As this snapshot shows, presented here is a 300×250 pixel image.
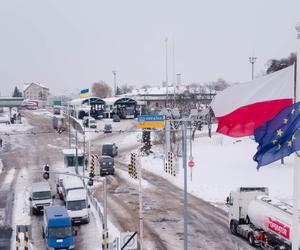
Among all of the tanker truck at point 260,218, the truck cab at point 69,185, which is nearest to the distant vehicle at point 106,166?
the truck cab at point 69,185

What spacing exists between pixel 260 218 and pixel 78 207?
594 inches

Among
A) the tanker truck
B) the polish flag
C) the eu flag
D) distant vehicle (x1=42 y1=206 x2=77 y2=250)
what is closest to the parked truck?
distant vehicle (x1=42 y1=206 x2=77 y2=250)

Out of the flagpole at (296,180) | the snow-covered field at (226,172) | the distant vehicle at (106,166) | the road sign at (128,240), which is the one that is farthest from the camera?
the distant vehicle at (106,166)

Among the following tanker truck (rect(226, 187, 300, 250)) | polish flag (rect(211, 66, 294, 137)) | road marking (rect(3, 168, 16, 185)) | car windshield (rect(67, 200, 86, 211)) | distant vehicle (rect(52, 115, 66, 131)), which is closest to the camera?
polish flag (rect(211, 66, 294, 137))

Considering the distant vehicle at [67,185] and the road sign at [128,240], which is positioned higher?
the road sign at [128,240]

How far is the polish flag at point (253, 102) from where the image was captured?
11.4 metres

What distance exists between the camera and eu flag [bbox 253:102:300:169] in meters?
10.9

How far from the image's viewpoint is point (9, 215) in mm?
39344

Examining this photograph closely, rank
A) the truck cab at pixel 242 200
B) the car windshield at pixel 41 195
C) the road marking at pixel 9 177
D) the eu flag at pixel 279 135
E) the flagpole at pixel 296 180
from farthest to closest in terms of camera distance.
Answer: the road marking at pixel 9 177, the car windshield at pixel 41 195, the truck cab at pixel 242 200, the eu flag at pixel 279 135, the flagpole at pixel 296 180

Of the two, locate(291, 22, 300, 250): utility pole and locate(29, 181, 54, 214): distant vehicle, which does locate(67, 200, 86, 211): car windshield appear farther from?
locate(291, 22, 300, 250): utility pole

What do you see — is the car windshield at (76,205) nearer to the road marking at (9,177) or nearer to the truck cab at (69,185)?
the truck cab at (69,185)

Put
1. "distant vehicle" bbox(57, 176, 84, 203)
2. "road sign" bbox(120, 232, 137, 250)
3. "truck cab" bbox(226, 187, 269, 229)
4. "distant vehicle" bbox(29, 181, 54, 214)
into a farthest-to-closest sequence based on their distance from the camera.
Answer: "distant vehicle" bbox(57, 176, 84, 203), "distant vehicle" bbox(29, 181, 54, 214), "truck cab" bbox(226, 187, 269, 229), "road sign" bbox(120, 232, 137, 250)

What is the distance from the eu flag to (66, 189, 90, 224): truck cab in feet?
85.2

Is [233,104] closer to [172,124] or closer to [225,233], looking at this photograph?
[225,233]
